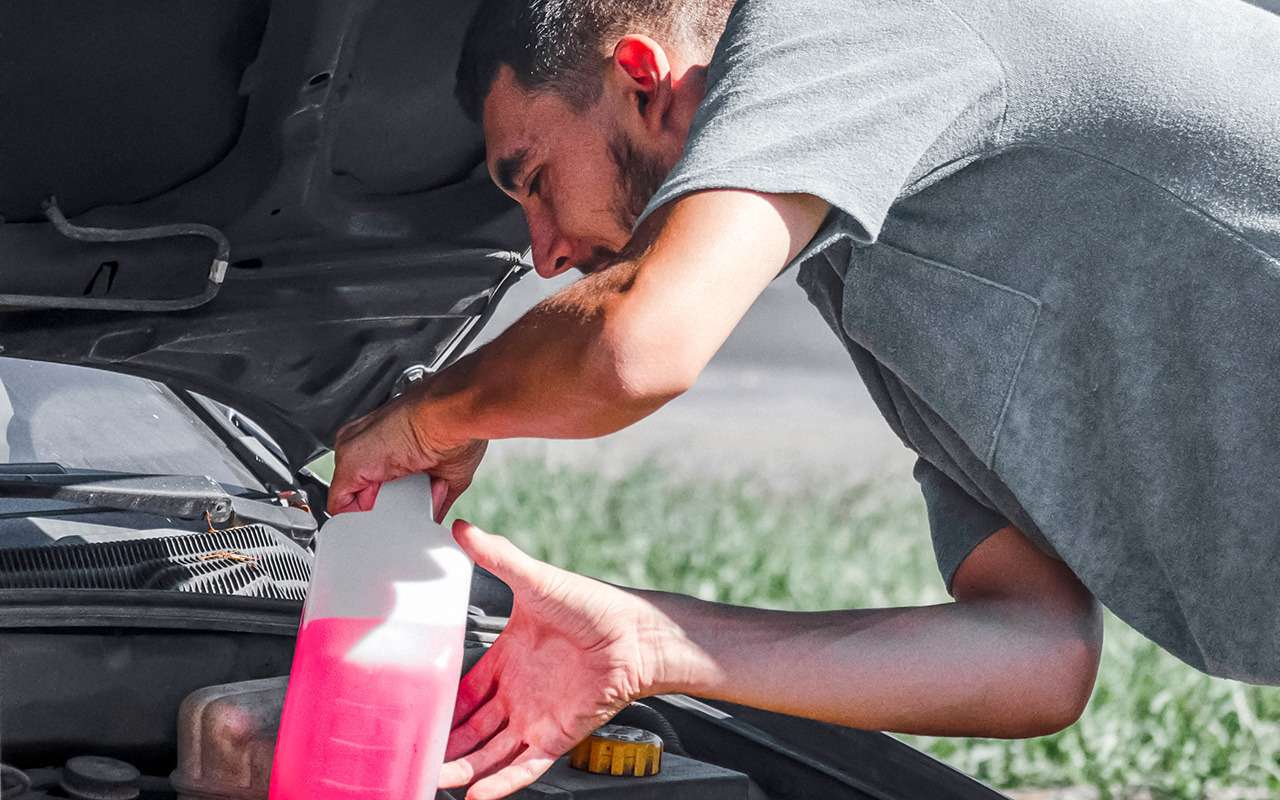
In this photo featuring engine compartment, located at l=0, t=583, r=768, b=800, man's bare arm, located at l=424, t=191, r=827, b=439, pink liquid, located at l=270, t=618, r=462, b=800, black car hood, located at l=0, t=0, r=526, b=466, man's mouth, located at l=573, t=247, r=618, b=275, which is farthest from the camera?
man's mouth, located at l=573, t=247, r=618, b=275

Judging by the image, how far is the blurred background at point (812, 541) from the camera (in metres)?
3.80

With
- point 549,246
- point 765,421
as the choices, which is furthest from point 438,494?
point 765,421

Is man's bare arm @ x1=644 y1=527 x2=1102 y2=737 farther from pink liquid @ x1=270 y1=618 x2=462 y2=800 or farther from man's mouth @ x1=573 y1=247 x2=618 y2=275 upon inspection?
man's mouth @ x1=573 y1=247 x2=618 y2=275

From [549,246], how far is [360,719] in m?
0.63

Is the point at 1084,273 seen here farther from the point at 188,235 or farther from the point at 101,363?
the point at 101,363

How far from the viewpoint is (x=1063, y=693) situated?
1.73 metres

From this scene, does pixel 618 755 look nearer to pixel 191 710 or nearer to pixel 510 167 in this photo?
pixel 191 710

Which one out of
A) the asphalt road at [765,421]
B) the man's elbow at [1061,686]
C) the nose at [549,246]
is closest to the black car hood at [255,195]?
the nose at [549,246]

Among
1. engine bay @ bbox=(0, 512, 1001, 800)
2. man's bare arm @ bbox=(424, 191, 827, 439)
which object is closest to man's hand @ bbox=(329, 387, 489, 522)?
man's bare arm @ bbox=(424, 191, 827, 439)

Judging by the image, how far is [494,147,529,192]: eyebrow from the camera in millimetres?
1717

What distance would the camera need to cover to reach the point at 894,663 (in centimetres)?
164

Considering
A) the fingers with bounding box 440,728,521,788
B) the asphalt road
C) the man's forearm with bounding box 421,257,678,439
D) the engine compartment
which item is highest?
the man's forearm with bounding box 421,257,678,439

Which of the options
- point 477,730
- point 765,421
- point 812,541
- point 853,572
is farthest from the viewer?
point 765,421

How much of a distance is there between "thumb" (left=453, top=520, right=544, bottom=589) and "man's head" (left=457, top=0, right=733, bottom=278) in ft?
1.34
